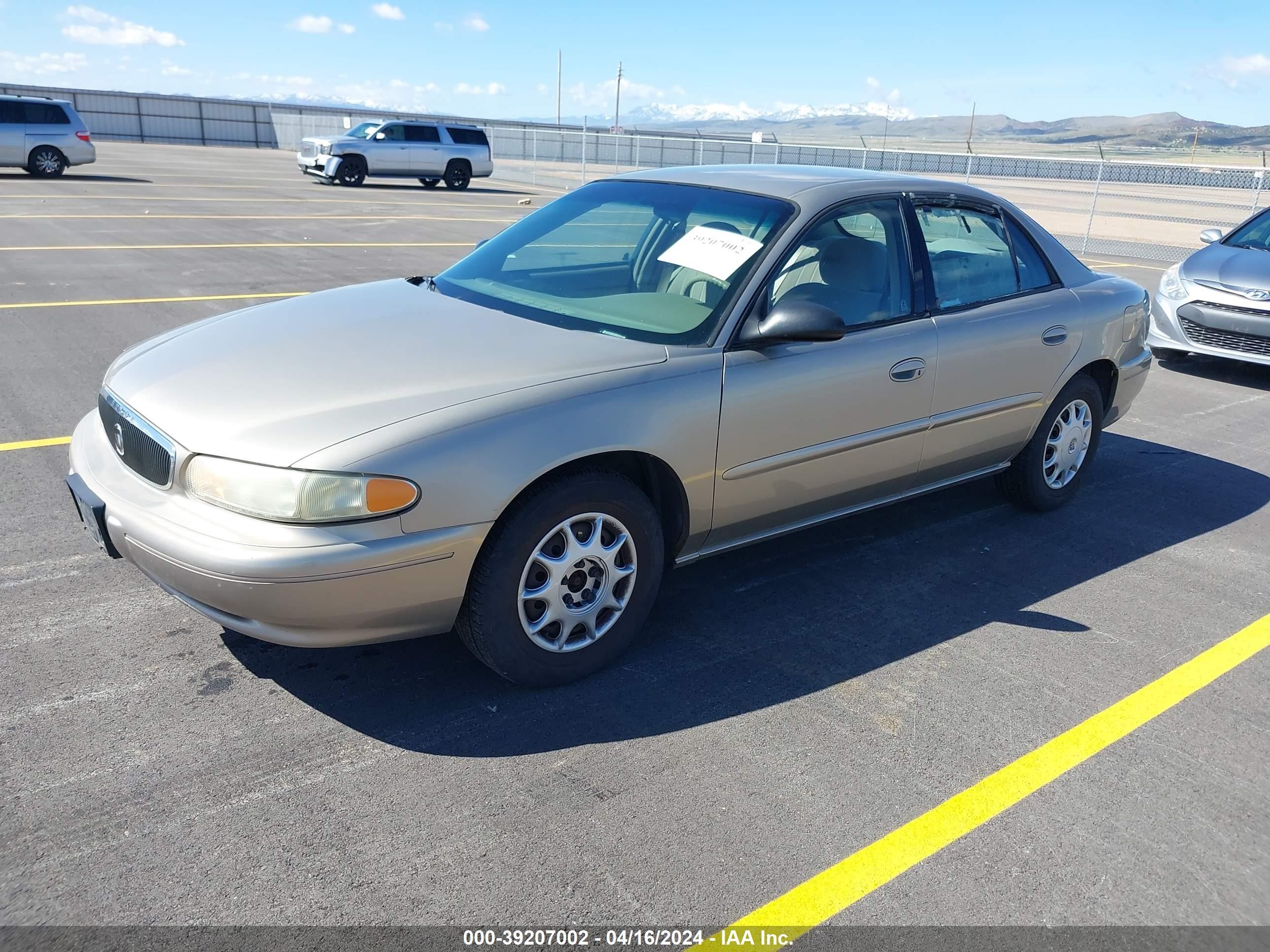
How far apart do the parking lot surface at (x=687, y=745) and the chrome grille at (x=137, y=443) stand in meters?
0.68

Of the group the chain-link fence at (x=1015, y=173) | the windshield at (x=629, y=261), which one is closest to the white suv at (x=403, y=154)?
the chain-link fence at (x=1015, y=173)

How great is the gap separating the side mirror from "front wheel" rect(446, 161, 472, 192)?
77.5ft

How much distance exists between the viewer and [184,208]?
16969 millimetres

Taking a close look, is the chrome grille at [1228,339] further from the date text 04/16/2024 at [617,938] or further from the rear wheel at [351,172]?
the rear wheel at [351,172]

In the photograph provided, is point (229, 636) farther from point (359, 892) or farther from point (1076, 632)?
point (1076, 632)

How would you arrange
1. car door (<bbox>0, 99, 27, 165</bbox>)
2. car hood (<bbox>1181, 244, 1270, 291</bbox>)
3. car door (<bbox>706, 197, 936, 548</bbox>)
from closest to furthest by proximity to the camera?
1. car door (<bbox>706, 197, 936, 548</bbox>)
2. car hood (<bbox>1181, 244, 1270, 291</bbox>)
3. car door (<bbox>0, 99, 27, 165</bbox>)

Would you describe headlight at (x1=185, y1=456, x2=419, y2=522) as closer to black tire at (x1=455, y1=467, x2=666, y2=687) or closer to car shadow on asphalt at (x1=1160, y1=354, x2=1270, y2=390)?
black tire at (x1=455, y1=467, x2=666, y2=687)

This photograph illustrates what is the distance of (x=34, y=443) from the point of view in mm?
5320

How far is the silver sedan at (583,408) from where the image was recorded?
2855 millimetres

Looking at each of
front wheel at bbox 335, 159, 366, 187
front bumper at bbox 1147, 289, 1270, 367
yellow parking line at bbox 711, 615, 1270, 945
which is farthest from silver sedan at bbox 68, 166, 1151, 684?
front wheel at bbox 335, 159, 366, 187

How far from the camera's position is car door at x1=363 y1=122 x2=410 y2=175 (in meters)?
24.4

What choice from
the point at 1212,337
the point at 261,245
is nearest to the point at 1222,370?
the point at 1212,337

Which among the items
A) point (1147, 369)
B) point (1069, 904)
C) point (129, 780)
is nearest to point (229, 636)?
point (129, 780)

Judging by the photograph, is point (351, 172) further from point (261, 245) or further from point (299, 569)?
point (299, 569)
